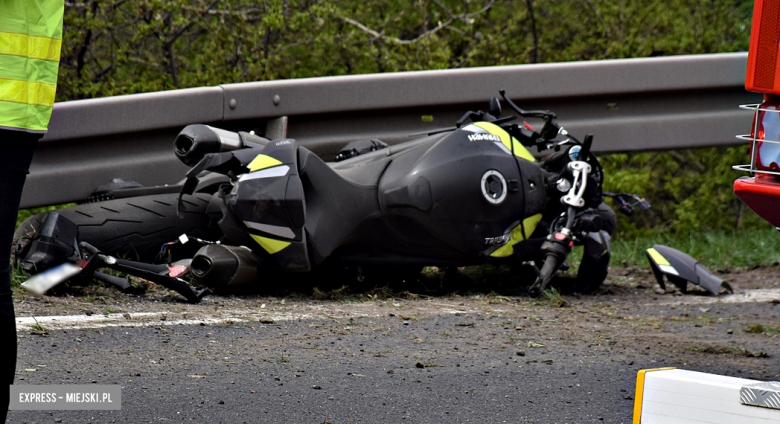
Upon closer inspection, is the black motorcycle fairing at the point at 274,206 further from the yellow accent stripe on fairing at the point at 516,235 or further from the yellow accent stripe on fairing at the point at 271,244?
the yellow accent stripe on fairing at the point at 516,235

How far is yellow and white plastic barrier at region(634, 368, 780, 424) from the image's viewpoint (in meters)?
2.22

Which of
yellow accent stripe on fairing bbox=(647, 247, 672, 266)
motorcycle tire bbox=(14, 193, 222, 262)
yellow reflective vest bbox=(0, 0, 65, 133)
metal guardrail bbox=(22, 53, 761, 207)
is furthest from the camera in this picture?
yellow accent stripe on fairing bbox=(647, 247, 672, 266)

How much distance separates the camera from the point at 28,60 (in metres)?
2.43

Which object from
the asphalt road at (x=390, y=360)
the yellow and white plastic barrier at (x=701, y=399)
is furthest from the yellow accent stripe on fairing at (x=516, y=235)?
the yellow and white plastic barrier at (x=701, y=399)

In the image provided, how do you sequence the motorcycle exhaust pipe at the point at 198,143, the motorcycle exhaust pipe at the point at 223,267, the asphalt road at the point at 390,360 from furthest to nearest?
1. the motorcycle exhaust pipe at the point at 198,143
2. the motorcycle exhaust pipe at the point at 223,267
3. the asphalt road at the point at 390,360

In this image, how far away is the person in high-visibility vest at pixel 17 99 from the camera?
239 cm

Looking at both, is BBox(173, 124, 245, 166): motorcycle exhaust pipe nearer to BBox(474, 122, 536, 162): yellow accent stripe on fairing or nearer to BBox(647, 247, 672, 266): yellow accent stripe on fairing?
BBox(474, 122, 536, 162): yellow accent stripe on fairing

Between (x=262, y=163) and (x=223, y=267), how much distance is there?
0.54 m

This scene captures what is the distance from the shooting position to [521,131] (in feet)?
16.9

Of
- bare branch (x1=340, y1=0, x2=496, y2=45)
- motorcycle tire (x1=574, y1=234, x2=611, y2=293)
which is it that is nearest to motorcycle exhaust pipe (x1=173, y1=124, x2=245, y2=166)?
motorcycle tire (x1=574, y1=234, x2=611, y2=293)

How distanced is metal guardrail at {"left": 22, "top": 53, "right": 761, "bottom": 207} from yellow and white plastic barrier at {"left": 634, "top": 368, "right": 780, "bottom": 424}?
3.55 meters

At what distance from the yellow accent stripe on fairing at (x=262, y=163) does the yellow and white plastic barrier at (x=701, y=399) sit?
2.46 m

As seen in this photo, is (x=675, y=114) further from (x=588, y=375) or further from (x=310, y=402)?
(x=310, y=402)

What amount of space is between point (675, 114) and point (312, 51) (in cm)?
295
